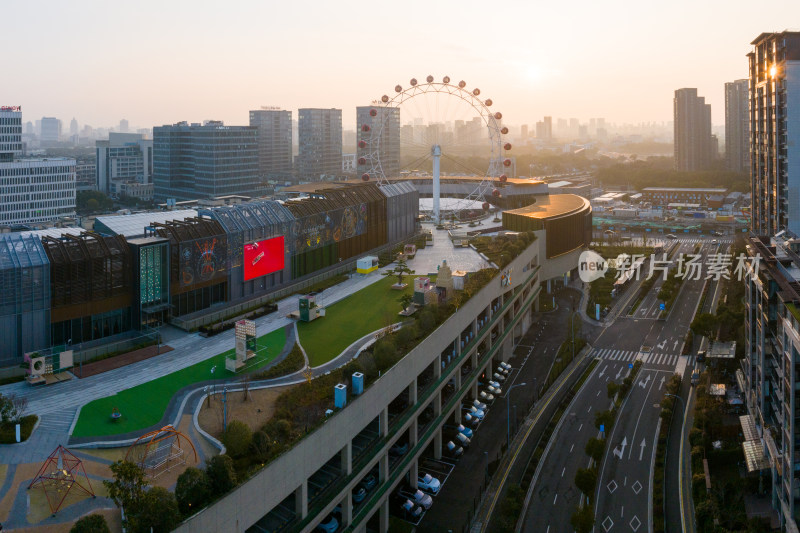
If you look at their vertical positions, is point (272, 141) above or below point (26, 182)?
above

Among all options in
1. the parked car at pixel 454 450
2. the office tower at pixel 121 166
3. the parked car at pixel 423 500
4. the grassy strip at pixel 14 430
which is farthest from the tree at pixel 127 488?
the office tower at pixel 121 166

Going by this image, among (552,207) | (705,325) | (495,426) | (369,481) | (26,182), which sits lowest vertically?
(495,426)

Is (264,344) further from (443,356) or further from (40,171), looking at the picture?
(40,171)

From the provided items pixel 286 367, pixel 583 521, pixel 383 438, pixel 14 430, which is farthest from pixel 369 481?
pixel 14 430

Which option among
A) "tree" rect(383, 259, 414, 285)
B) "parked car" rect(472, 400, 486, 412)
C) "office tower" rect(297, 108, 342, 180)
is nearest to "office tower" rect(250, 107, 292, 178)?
"office tower" rect(297, 108, 342, 180)

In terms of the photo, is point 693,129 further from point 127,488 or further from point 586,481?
point 127,488

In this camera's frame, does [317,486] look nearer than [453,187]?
Yes

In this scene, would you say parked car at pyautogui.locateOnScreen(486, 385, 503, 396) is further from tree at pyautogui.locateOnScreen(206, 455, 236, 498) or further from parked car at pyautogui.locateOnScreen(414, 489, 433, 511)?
tree at pyautogui.locateOnScreen(206, 455, 236, 498)

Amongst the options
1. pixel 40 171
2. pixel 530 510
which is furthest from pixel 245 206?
pixel 40 171
